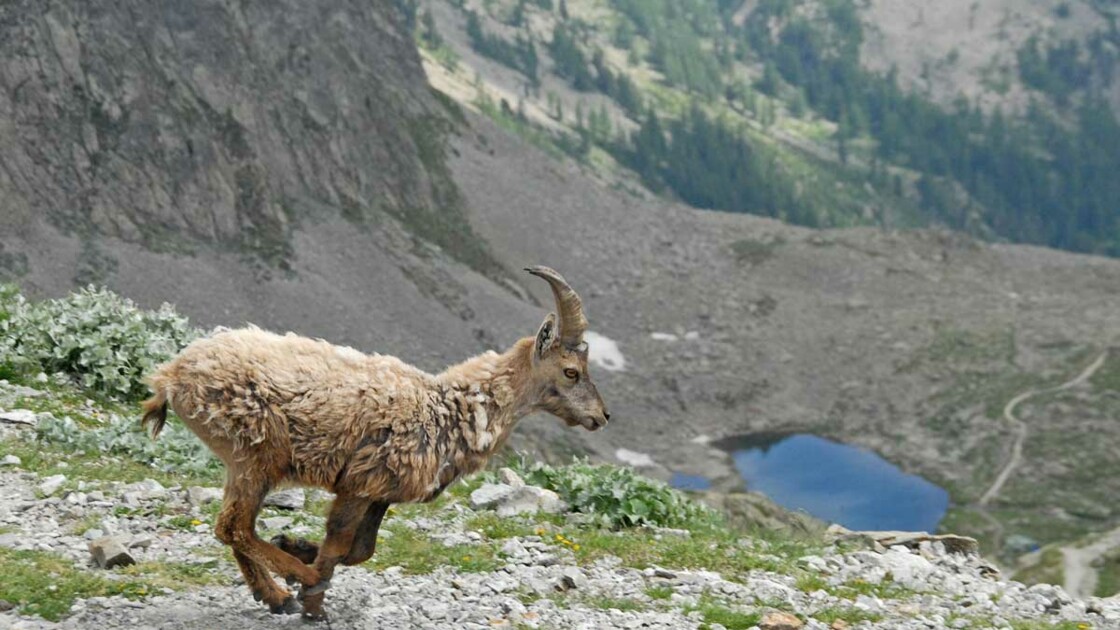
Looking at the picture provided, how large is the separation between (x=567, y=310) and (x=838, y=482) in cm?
11578

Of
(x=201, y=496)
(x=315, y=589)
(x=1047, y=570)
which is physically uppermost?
(x=1047, y=570)

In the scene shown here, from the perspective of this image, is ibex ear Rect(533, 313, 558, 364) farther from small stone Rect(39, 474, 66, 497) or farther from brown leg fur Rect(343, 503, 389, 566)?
small stone Rect(39, 474, 66, 497)

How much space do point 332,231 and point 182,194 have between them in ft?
51.4

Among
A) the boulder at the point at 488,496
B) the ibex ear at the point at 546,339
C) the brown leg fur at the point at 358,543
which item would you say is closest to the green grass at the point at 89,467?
the boulder at the point at 488,496

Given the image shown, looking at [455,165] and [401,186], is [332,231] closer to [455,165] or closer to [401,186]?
[401,186]

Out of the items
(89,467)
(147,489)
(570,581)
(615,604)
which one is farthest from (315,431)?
(89,467)

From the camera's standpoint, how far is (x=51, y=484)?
17.9m

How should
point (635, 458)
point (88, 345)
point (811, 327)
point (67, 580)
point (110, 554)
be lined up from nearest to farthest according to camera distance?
point (67, 580) < point (110, 554) < point (88, 345) < point (635, 458) < point (811, 327)

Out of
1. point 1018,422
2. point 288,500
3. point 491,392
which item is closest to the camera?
point 491,392

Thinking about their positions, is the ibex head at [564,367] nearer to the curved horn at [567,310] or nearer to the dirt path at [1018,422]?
the curved horn at [567,310]

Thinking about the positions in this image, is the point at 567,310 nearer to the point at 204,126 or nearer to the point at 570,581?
the point at 570,581

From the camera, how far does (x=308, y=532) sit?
1759 cm

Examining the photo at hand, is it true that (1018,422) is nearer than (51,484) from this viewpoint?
No

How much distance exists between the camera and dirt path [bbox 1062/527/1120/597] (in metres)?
81.4
